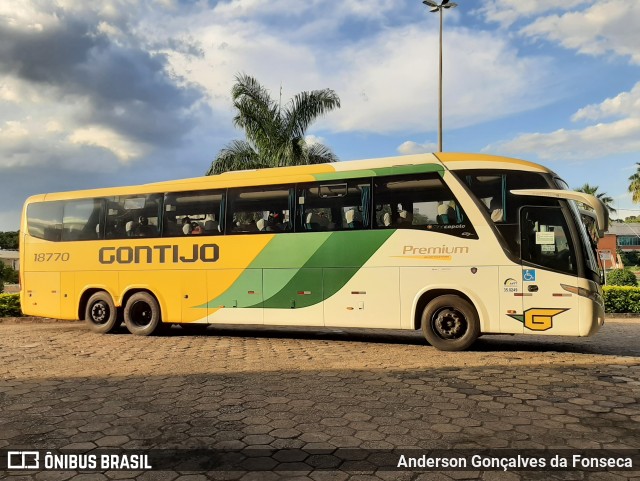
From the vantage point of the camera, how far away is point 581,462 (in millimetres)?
3799

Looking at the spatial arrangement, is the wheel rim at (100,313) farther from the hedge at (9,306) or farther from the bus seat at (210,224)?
the hedge at (9,306)

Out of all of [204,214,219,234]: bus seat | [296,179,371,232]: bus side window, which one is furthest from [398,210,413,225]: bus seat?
[204,214,219,234]: bus seat

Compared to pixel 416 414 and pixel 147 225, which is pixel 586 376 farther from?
pixel 147 225

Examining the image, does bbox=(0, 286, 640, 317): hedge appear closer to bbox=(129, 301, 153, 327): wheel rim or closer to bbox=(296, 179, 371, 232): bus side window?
bbox=(129, 301, 153, 327): wheel rim

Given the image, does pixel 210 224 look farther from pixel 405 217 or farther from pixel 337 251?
pixel 405 217

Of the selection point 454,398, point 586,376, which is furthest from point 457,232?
point 454,398

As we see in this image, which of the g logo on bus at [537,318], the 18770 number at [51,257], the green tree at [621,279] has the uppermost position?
the 18770 number at [51,257]

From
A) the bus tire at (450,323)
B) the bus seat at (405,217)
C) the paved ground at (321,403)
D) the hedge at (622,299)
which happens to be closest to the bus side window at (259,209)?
the bus seat at (405,217)

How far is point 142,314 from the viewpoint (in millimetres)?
11836

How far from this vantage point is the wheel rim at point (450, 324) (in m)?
8.74

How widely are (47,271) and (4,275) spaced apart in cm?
2001

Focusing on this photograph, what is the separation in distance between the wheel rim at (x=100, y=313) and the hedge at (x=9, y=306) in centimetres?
608

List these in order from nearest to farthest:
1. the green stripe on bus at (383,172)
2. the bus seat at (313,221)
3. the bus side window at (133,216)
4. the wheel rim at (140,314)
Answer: the green stripe on bus at (383,172) → the bus seat at (313,221) → the bus side window at (133,216) → the wheel rim at (140,314)

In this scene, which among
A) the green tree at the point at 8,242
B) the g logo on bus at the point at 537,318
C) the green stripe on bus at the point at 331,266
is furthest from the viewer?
the green tree at the point at 8,242
